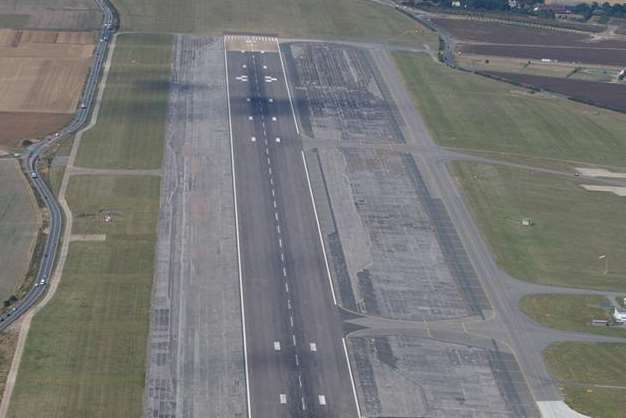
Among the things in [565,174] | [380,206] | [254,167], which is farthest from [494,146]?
[254,167]

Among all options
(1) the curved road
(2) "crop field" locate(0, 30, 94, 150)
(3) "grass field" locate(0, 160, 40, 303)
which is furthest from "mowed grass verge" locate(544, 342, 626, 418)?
(2) "crop field" locate(0, 30, 94, 150)

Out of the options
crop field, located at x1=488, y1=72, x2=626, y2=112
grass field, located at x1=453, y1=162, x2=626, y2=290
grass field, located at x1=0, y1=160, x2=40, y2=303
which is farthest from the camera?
crop field, located at x1=488, y1=72, x2=626, y2=112

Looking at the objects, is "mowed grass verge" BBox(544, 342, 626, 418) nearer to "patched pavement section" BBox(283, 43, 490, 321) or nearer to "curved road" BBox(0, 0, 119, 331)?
"patched pavement section" BBox(283, 43, 490, 321)

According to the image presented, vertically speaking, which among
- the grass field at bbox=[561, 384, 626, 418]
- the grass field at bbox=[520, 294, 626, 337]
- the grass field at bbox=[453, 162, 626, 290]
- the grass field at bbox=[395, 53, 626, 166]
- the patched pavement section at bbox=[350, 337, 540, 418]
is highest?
the grass field at bbox=[395, 53, 626, 166]

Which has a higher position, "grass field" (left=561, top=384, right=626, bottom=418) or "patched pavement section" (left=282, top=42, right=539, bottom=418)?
"patched pavement section" (left=282, top=42, right=539, bottom=418)

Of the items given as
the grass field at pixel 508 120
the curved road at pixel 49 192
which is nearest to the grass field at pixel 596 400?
the grass field at pixel 508 120

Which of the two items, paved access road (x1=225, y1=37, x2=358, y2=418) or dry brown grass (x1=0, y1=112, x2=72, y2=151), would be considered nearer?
paved access road (x1=225, y1=37, x2=358, y2=418)
